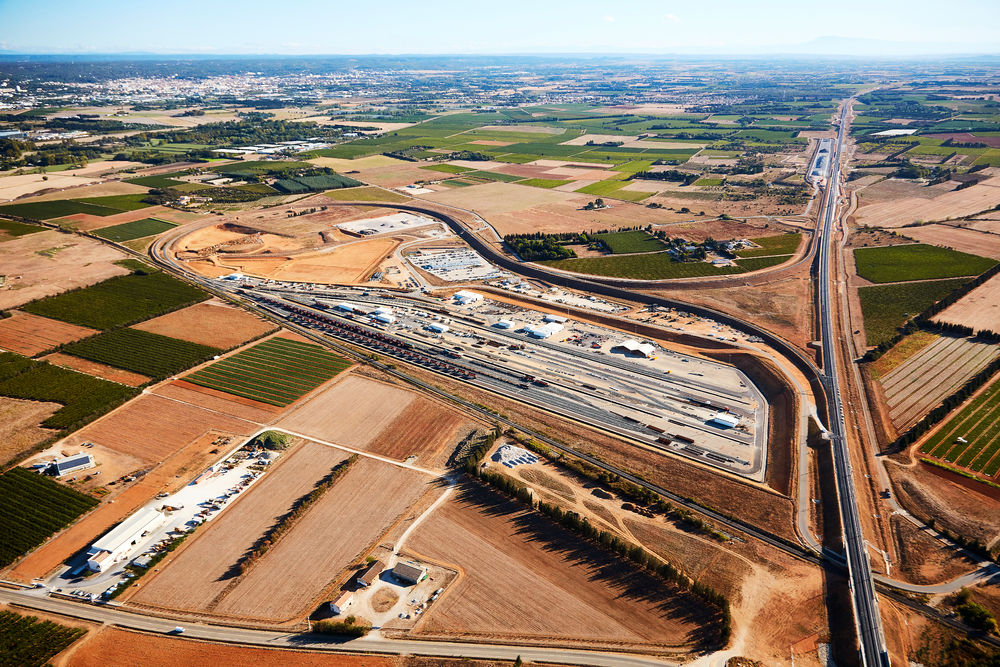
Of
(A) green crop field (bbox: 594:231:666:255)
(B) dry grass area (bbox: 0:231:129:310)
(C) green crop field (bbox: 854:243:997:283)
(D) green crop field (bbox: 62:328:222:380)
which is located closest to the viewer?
(D) green crop field (bbox: 62:328:222:380)

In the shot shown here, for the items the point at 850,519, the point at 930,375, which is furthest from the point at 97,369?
the point at 930,375

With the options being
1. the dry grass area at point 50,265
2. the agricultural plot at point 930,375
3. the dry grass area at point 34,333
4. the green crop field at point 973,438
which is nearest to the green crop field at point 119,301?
the dry grass area at point 34,333

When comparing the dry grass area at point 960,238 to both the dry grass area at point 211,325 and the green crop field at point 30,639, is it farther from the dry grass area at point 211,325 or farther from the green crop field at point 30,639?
the green crop field at point 30,639

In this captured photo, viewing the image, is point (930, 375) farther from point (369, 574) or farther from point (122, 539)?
point (122, 539)

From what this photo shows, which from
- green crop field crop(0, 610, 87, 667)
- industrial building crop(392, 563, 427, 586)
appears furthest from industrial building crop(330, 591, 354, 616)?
green crop field crop(0, 610, 87, 667)

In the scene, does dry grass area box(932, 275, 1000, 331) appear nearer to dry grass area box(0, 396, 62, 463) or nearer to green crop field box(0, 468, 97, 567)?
dry grass area box(0, 396, 62, 463)

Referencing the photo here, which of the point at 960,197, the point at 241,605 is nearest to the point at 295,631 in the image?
the point at 241,605
